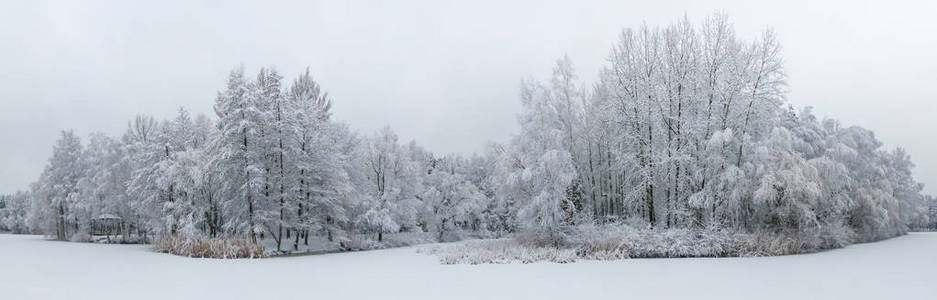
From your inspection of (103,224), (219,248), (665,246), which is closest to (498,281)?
(665,246)

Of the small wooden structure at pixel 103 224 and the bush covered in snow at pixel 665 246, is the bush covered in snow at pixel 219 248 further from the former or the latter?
the small wooden structure at pixel 103 224

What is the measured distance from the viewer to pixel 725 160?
28.8 meters

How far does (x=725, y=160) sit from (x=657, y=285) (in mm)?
16914

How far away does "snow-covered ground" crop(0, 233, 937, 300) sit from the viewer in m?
12.9

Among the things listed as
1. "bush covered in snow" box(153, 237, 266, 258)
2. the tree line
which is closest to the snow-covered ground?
"bush covered in snow" box(153, 237, 266, 258)

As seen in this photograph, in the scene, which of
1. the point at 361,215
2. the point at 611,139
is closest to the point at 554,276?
the point at 611,139

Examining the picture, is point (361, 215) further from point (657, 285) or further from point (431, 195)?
point (657, 285)

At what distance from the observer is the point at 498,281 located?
15977 millimetres

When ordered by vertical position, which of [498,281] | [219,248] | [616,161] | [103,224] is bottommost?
[103,224]

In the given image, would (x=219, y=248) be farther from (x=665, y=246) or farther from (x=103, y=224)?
(x=103, y=224)

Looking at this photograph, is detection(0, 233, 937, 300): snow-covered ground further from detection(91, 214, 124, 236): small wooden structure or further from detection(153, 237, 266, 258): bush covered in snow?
detection(91, 214, 124, 236): small wooden structure

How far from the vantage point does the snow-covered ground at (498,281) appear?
1292 centimetres

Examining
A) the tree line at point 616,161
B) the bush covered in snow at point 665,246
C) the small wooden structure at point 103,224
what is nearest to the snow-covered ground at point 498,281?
the bush covered in snow at point 665,246

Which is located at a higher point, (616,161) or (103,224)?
(616,161)
